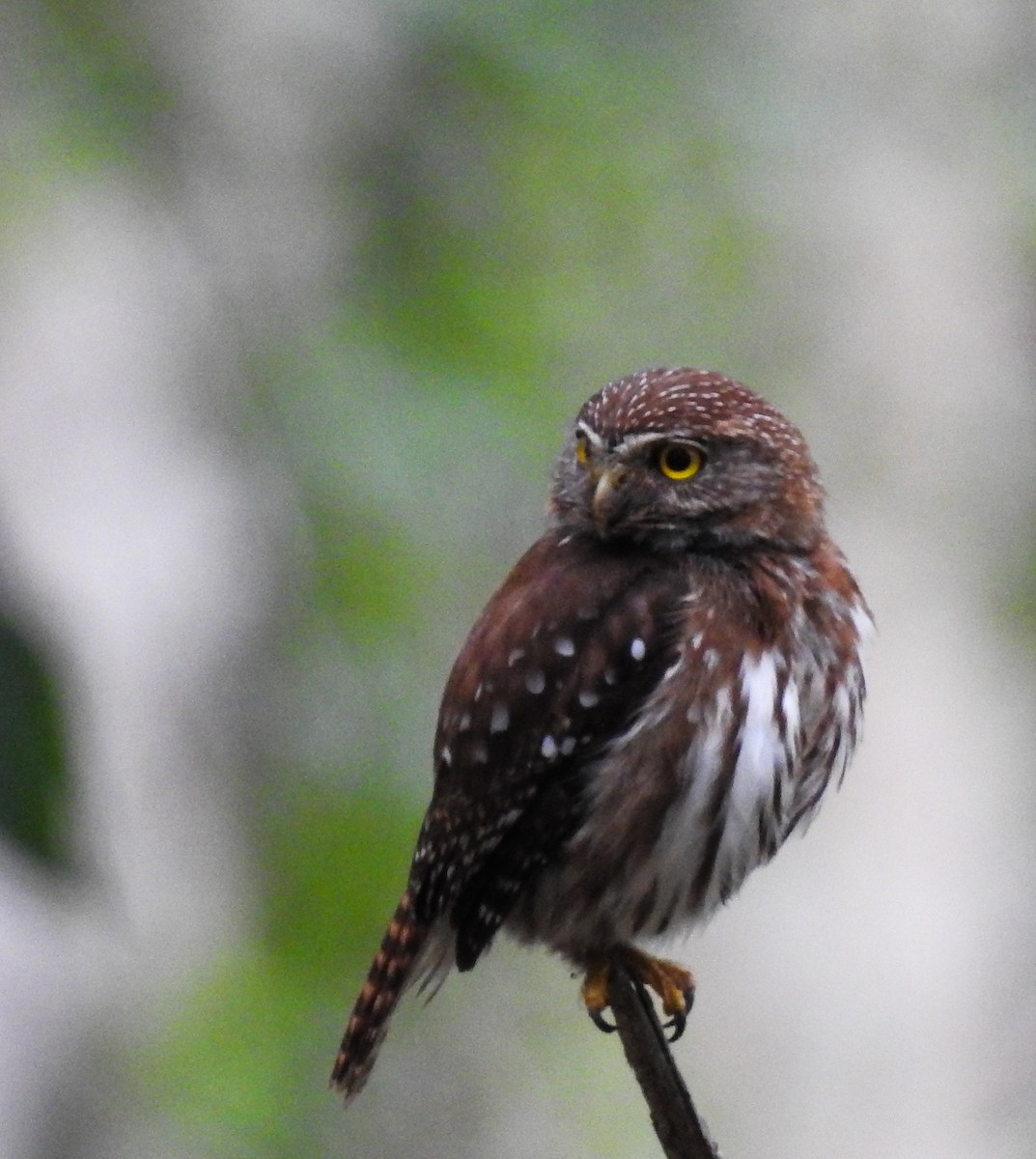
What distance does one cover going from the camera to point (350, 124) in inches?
129

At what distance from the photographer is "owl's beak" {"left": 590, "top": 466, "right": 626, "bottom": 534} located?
2.79 meters

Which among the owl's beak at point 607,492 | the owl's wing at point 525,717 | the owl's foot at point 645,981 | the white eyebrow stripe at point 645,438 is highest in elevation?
the white eyebrow stripe at point 645,438

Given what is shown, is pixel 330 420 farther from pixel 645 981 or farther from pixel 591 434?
pixel 645 981

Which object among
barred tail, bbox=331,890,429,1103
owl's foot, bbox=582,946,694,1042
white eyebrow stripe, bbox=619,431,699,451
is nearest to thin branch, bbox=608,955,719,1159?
owl's foot, bbox=582,946,694,1042

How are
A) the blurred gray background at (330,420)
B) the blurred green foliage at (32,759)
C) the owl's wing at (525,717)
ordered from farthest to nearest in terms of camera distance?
1. the owl's wing at (525,717)
2. the blurred gray background at (330,420)
3. the blurred green foliage at (32,759)

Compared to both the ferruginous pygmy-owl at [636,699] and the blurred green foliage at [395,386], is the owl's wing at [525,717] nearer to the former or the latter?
the ferruginous pygmy-owl at [636,699]

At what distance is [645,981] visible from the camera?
3055 millimetres

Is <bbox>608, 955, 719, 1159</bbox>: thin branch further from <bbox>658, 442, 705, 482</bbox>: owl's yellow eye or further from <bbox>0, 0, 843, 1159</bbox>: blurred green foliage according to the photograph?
<bbox>658, 442, 705, 482</bbox>: owl's yellow eye

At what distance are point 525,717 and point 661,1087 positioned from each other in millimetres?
602

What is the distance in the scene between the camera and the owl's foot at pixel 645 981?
2889mm

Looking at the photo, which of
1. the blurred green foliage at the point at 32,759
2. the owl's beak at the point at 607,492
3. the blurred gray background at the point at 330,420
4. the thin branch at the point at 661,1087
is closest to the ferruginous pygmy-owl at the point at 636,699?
the owl's beak at the point at 607,492

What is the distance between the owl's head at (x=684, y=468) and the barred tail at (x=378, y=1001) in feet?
2.23

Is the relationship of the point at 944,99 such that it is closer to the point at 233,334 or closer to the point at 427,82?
the point at 427,82

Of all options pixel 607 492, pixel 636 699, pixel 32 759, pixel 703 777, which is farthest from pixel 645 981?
pixel 32 759
